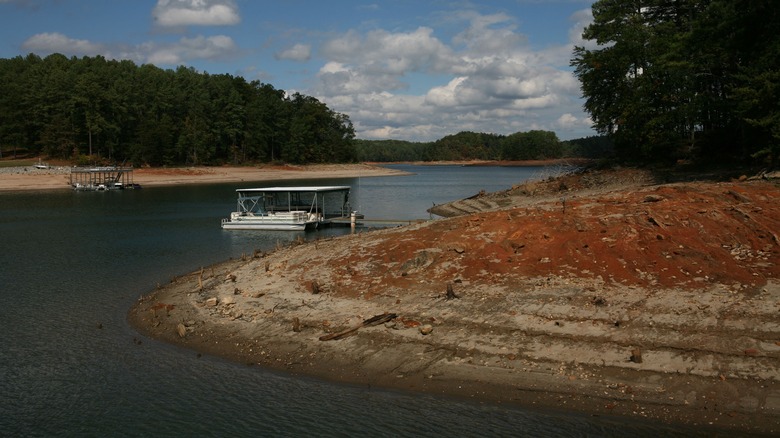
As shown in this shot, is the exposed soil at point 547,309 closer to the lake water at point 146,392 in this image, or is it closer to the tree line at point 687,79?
the lake water at point 146,392

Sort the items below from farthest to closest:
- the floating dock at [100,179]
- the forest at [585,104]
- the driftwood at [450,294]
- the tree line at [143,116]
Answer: the tree line at [143,116], the floating dock at [100,179], the forest at [585,104], the driftwood at [450,294]

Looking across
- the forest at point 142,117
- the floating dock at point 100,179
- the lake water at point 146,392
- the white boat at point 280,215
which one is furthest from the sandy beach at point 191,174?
the lake water at point 146,392

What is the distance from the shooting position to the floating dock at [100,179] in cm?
8894

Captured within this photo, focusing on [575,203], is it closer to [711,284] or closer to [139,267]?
[711,284]

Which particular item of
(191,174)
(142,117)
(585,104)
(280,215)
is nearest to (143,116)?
(142,117)

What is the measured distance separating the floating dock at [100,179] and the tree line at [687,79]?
67.3m

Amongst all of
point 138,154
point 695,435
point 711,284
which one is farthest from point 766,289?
point 138,154

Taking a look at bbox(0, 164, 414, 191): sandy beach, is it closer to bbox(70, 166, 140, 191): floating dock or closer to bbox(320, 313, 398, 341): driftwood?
bbox(70, 166, 140, 191): floating dock

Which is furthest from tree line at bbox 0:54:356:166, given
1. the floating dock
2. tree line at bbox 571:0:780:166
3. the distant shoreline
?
tree line at bbox 571:0:780:166

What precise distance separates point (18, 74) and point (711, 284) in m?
143

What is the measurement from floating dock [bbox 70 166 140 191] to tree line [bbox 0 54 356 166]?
10708 mm

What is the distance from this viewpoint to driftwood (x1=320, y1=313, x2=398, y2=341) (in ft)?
54.6

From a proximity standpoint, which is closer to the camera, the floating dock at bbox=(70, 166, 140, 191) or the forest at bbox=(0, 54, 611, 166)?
the floating dock at bbox=(70, 166, 140, 191)

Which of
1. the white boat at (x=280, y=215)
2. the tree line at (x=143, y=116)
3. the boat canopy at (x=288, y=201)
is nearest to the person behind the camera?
the white boat at (x=280, y=215)
